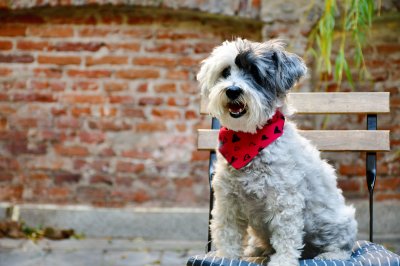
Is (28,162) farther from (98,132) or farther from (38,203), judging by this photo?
(98,132)

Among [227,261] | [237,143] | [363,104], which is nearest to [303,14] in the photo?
[363,104]

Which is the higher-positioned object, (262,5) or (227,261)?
(262,5)

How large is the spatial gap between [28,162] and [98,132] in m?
0.63

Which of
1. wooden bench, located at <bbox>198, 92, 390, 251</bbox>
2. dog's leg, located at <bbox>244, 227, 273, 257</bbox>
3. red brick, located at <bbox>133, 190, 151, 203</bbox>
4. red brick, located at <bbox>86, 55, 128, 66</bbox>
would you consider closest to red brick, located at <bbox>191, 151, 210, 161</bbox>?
red brick, located at <bbox>133, 190, 151, 203</bbox>

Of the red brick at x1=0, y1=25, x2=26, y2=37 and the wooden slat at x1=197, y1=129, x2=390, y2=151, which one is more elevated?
the red brick at x1=0, y1=25, x2=26, y2=37

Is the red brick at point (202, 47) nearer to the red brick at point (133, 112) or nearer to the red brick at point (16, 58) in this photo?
the red brick at point (133, 112)

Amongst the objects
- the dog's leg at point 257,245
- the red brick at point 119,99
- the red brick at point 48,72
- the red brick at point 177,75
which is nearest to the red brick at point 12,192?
the red brick at point 48,72

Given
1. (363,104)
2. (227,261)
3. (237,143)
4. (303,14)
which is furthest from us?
(303,14)

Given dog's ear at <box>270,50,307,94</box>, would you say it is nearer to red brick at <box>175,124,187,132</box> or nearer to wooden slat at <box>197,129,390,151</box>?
wooden slat at <box>197,129,390,151</box>

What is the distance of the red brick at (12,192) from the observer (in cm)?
466

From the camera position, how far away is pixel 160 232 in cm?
456

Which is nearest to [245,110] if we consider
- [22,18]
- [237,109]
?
[237,109]

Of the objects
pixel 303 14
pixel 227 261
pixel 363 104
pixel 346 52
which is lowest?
pixel 227 261

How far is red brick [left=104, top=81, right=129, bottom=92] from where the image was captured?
15.2 ft
